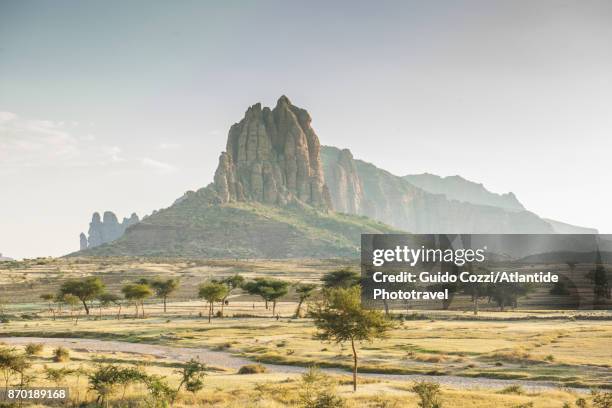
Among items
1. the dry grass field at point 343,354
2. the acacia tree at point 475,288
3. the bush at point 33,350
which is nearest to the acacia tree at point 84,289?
the dry grass field at point 343,354

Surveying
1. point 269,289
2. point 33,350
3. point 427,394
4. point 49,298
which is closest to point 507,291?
point 269,289

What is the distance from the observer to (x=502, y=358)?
51812mm

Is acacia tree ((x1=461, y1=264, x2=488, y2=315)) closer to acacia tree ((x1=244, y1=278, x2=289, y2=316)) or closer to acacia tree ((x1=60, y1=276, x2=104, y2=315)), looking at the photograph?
acacia tree ((x1=244, y1=278, x2=289, y2=316))

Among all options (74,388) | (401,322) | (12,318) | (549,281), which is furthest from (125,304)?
(549,281)

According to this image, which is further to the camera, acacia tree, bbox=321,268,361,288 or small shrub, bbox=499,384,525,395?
acacia tree, bbox=321,268,361,288

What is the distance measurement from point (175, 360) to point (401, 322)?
139 feet

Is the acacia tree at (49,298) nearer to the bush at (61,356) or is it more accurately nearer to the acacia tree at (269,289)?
the acacia tree at (269,289)

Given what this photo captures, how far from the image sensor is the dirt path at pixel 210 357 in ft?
137

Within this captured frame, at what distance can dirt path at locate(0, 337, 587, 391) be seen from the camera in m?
41.7

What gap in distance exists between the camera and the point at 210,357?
5588 centimetres

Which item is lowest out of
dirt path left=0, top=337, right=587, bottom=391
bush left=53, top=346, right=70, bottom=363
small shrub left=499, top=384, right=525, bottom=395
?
dirt path left=0, top=337, right=587, bottom=391

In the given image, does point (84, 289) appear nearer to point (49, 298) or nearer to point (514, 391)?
point (49, 298)

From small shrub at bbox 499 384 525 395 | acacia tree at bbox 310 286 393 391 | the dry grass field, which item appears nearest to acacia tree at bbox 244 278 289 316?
the dry grass field

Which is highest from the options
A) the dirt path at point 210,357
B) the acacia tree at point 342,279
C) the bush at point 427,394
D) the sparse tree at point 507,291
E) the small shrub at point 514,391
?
the acacia tree at point 342,279
